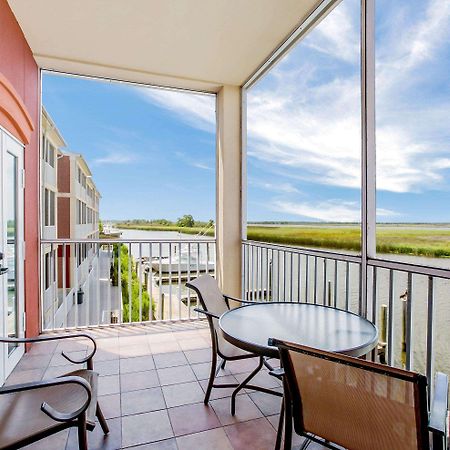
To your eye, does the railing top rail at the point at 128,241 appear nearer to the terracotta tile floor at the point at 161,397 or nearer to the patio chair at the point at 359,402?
the terracotta tile floor at the point at 161,397

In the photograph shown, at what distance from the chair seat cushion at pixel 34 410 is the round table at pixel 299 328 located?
788 mm

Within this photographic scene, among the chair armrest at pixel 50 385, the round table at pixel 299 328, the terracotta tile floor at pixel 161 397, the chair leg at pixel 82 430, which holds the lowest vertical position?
the terracotta tile floor at pixel 161 397

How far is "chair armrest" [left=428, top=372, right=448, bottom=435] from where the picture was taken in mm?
903

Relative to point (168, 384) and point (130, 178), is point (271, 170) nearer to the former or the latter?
point (130, 178)

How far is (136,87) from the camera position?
425cm

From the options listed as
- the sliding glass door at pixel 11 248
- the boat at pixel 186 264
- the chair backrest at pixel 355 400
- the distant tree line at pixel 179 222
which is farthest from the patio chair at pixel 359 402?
the distant tree line at pixel 179 222

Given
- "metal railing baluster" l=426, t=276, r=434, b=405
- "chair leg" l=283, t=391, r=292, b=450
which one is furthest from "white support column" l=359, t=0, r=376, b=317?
"chair leg" l=283, t=391, r=292, b=450

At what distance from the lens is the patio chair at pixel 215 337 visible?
2187mm

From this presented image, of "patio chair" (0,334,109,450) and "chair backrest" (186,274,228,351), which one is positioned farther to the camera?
"chair backrest" (186,274,228,351)

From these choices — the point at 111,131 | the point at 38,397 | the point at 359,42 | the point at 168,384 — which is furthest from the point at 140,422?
the point at 111,131

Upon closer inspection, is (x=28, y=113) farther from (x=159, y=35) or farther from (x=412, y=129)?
(x=412, y=129)

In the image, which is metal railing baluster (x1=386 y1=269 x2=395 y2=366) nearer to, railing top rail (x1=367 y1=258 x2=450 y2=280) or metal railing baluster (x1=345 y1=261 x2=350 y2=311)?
railing top rail (x1=367 y1=258 x2=450 y2=280)

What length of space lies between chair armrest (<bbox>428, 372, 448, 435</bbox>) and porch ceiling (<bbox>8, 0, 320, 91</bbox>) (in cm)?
289

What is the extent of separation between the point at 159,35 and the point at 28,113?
155 centimetres
